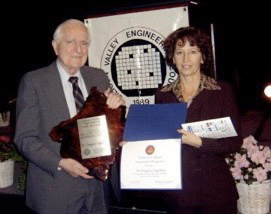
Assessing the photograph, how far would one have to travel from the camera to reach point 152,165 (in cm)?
172

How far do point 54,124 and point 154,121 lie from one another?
51 centimetres

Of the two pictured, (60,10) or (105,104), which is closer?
(105,104)

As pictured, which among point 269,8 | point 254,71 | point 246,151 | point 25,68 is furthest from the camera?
point 254,71

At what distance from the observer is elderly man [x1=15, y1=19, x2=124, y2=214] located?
1713 millimetres

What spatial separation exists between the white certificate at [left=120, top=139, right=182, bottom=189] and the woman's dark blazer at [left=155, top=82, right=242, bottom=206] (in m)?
0.15

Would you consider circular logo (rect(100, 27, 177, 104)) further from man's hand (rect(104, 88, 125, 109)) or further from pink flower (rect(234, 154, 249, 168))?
pink flower (rect(234, 154, 249, 168))

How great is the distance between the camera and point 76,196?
5.96 ft

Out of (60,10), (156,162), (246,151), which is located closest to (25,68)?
(60,10)

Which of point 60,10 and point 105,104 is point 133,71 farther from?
point 60,10

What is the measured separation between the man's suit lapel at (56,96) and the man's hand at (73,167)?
0.22 m

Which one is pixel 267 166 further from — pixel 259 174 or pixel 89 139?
pixel 89 139

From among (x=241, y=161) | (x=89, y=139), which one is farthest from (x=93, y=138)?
(x=241, y=161)

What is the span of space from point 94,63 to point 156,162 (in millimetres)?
1050

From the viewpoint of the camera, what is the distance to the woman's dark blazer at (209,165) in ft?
5.84
